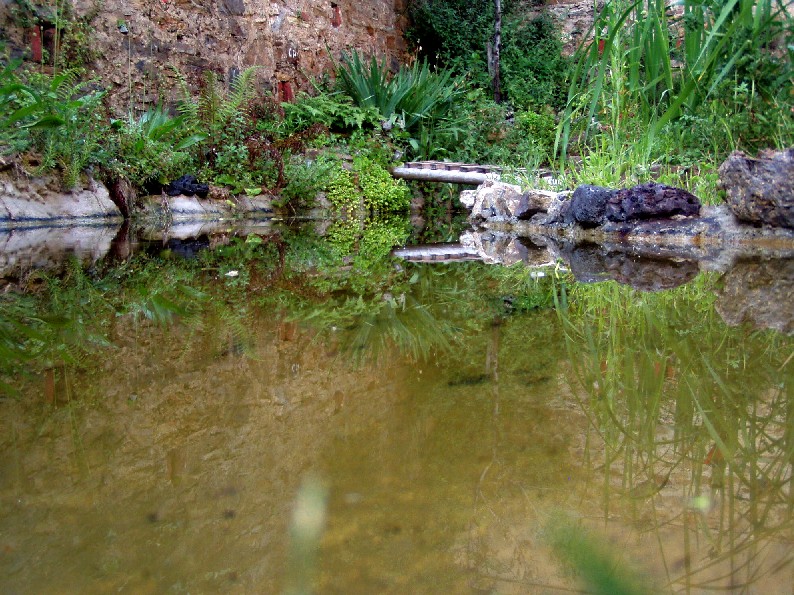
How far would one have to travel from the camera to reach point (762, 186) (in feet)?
14.1

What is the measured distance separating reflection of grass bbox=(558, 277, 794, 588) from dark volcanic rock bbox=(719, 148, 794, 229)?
2505 millimetres

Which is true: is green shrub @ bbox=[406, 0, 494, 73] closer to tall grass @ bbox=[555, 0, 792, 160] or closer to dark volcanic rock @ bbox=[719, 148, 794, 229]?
tall grass @ bbox=[555, 0, 792, 160]

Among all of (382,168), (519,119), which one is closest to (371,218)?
(382,168)

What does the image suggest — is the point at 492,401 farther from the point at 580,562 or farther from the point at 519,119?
the point at 519,119

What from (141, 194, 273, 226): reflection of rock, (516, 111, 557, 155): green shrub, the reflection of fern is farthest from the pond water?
(516, 111, 557, 155): green shrub

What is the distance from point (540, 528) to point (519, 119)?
1172 cm

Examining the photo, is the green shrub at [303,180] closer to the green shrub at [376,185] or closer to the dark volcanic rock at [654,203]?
the green shrub at [376,185]

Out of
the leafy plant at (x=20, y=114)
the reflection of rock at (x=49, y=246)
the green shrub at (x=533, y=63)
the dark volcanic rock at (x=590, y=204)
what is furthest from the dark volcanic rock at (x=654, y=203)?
the green shrub at (x=533, y=63)

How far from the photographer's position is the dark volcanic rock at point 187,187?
870 centimetres

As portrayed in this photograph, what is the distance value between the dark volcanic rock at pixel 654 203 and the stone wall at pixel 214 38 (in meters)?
7.06

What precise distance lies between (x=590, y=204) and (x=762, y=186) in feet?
5.05

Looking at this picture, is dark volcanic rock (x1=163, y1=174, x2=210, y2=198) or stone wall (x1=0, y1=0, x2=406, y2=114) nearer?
dark volcanic rock (x1=163, y1=174, x2=210, y2=198)

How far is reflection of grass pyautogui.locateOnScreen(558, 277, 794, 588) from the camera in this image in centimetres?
92

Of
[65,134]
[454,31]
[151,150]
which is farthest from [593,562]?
[454,31]
